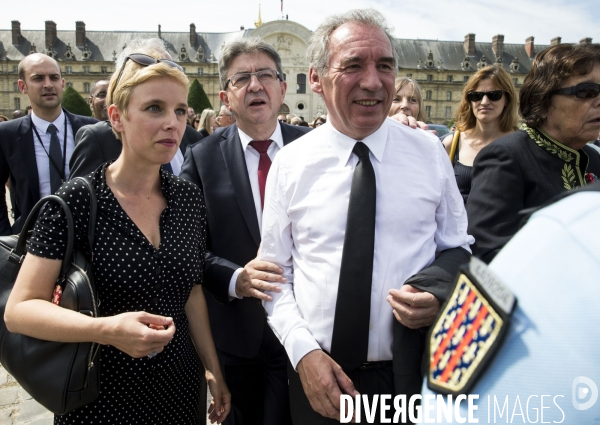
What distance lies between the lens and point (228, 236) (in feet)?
8.21

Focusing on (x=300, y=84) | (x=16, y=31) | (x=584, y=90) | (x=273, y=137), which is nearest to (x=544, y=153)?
(x=584, y=90)

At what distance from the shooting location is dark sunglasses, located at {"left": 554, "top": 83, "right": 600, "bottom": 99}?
225 cm

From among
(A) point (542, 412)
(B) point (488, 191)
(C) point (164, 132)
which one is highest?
(C) point (164, 132)

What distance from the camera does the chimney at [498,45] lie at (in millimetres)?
66938

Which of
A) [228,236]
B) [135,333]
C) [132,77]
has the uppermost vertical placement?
[132,77]

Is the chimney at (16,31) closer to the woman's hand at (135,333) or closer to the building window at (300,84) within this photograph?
the building window at (300,84)

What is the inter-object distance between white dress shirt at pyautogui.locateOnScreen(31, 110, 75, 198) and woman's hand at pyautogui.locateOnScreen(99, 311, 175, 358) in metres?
3.06

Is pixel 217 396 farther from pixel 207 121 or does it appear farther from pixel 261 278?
pixel 207 121

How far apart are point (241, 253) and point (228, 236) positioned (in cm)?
12

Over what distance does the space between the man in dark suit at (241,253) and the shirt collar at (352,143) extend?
0.75 m

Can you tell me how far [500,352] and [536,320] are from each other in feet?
0.26

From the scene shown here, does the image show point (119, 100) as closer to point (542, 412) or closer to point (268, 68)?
point (268, 68)

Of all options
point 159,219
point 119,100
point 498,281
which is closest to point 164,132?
point 119,100

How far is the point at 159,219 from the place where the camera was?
2053 millimetres
